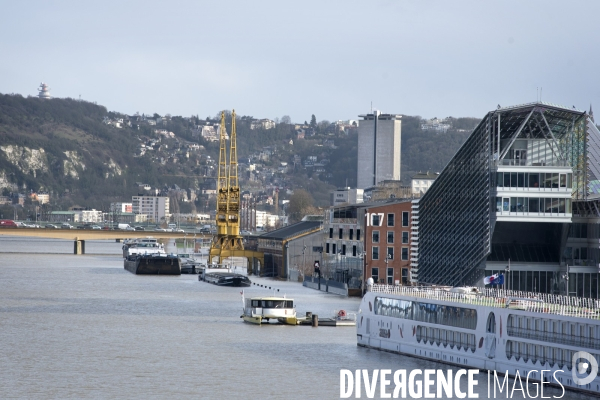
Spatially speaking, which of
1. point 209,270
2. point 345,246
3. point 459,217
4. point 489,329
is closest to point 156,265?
point 209,270

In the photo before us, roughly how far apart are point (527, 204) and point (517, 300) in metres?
29.7

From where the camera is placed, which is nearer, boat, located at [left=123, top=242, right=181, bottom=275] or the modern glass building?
the modern glass building

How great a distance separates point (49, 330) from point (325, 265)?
170 ft

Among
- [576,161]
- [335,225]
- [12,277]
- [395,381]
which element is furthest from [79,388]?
[12,277]

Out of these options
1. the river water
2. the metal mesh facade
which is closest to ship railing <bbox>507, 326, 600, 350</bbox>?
the river water

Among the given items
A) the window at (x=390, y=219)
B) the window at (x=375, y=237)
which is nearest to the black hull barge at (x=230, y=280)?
the window at (x=375, y=237)

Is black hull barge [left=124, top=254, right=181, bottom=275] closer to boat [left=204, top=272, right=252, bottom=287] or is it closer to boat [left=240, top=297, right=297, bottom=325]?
boat [left=204, top=272, right=252, bottom=287]

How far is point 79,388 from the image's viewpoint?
4841cm

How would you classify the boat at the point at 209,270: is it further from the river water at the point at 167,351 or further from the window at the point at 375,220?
the window at the point at 375,220

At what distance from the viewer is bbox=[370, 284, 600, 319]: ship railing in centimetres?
4859

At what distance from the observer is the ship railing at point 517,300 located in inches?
1913

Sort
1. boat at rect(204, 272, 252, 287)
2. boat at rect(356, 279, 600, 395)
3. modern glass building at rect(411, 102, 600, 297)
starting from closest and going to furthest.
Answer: boat at rect(356, 279, 600, 395) < modern glass building at rect(411, 102, 600, 297) < boat at rect(204, 272, 252, 287)

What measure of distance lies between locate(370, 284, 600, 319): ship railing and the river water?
3.58m

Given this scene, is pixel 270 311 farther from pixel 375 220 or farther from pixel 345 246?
pixel 345 246
